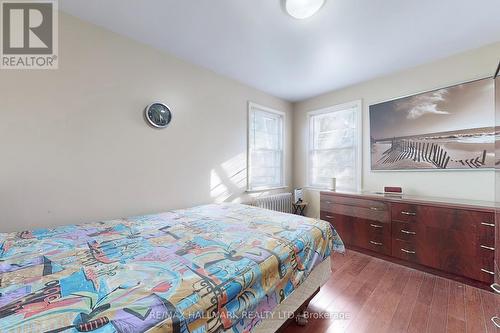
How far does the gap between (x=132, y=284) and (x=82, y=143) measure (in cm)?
161

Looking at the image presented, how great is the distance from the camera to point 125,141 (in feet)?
6.68

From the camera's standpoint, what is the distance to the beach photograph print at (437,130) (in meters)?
2.15

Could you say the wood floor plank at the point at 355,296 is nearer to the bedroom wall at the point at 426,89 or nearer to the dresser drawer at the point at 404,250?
the dresser drawer at the point at 404,250

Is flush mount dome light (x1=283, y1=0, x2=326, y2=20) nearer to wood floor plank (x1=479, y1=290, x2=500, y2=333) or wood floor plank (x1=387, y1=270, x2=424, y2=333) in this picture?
wood floor plank (x1=387, y1=270, x2=424, y2=333)

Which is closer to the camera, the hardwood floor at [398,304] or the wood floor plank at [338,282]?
the hardwood floor at [398,304]

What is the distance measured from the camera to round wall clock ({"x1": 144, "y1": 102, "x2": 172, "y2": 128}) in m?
2.16

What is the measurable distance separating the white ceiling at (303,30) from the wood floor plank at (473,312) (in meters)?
2.56

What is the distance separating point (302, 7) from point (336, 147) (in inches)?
94.5

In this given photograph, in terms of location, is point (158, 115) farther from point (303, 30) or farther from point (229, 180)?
point (303, 30)

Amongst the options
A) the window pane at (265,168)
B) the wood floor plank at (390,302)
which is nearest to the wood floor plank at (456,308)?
the wood floor plank at (390,302)

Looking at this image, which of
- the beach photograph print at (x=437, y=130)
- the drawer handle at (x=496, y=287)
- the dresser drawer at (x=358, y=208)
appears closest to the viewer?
the drawer handle at (x=496, y=287)

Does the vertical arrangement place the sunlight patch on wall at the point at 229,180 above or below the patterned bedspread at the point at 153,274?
above

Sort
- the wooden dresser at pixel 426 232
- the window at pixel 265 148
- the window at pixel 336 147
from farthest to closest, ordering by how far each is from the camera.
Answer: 1. the window at pixel 265 148
2. the window at pixel 336 147
3. the wooden dresser at pixel 426 232

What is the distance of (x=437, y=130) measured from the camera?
7.97 feet
